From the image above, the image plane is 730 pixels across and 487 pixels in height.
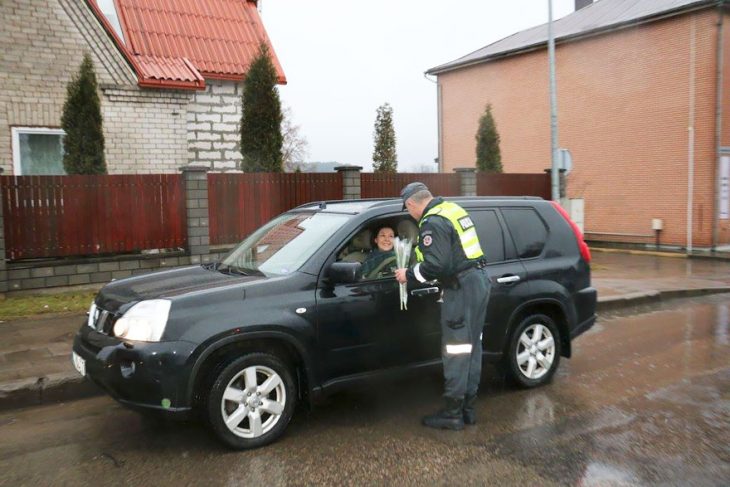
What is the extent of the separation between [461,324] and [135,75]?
35.9 feet

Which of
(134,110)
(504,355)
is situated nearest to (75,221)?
(134,110)

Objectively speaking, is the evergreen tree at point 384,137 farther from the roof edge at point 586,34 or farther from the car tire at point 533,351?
the car tire at point 533,351

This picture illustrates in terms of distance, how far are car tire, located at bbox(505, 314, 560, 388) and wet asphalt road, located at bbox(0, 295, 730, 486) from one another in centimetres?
15

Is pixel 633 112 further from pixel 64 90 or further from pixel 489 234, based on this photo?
pixel 489 234

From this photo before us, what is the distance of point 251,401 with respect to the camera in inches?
170

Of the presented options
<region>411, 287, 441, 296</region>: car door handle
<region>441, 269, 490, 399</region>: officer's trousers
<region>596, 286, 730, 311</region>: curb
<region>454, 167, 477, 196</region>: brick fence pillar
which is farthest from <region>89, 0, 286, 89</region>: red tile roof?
<region>441, 269, 490, 399</region>: officer's trousers

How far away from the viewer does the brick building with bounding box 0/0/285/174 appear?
478 inches

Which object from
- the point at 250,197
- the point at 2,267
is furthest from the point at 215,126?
the point at 2,267

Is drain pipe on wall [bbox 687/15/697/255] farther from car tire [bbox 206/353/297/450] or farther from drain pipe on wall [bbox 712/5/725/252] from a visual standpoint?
A: car tire [bbox 206/353/297/450]

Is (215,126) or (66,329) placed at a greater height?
(215,126)

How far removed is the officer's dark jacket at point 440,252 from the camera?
14.7ft

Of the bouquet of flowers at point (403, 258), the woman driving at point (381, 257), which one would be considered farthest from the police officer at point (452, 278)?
the woman driving at point (381, 257)

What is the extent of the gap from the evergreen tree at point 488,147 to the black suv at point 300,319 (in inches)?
481

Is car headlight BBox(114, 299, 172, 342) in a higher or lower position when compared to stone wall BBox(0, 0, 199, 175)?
lower
